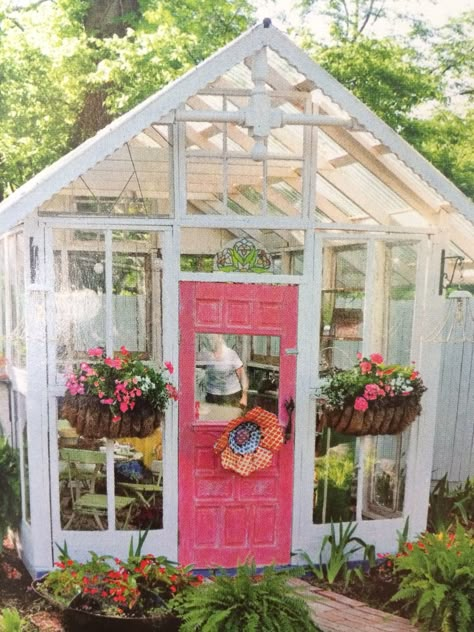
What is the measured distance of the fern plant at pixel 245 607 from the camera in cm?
379

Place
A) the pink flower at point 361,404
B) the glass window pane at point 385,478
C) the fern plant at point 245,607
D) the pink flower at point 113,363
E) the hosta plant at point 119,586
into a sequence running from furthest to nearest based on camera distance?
the glass window pane at point 385,478
the pink flower at point 361,404
the pink flower at point 113,363
the hosta plant at point 119,586
the fern plant at point 245,607

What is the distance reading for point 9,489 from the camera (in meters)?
5.18

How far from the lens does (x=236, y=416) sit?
16.6ft

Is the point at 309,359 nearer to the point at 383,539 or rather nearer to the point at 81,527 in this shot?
the point at 383,539

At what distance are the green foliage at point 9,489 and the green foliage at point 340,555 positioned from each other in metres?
2.52

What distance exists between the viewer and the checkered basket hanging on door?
489 cm

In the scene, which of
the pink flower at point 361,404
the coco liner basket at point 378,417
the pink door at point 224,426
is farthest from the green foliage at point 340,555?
the pink flower at point 361,404

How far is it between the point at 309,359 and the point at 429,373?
1149 millimetres

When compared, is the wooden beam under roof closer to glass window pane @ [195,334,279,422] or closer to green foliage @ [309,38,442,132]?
glass window pane @ [195,334,279,422]

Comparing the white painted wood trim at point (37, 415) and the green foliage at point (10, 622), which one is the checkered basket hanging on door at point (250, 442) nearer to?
the white painted wood trim at point (37, 415)

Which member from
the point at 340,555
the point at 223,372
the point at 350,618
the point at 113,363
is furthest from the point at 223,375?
the point at 350,618

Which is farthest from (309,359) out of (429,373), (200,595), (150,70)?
(150,70)

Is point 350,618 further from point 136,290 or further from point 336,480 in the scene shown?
point 136,290

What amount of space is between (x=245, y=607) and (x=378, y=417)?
1786mm
